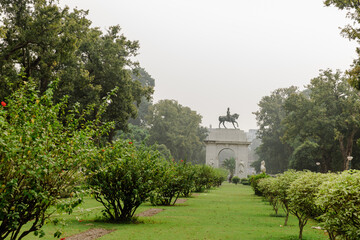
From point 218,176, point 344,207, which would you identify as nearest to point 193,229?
point 344,207

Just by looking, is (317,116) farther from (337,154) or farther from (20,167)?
(20,167)

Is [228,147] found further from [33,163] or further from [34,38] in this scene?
[33,163]

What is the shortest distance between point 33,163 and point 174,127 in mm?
65752

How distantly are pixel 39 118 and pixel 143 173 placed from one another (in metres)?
5.04

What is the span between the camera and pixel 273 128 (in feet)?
217

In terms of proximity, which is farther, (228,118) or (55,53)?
(228,118)

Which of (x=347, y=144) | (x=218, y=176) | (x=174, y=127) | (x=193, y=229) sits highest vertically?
(x=174, y=127)

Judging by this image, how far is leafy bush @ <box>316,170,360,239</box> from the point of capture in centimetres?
471

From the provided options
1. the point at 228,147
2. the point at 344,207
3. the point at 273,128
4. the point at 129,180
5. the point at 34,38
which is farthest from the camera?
the point at 273,128

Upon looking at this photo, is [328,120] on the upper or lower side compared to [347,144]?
upper

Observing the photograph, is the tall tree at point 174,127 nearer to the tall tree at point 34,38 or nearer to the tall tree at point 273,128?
the tall tree at point 273,128

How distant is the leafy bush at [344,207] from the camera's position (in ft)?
15.4

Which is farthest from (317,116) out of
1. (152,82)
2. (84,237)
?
(152,82)

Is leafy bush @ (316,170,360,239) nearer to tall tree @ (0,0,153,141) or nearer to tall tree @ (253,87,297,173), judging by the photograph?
tall tree @ (0,0,153,141)
